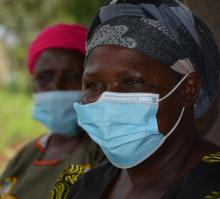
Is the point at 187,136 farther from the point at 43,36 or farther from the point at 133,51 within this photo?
the point at 43,36

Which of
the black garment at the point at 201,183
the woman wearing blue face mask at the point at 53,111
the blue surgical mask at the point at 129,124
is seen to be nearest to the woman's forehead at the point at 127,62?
the blue surgical mask at the point at 129,124

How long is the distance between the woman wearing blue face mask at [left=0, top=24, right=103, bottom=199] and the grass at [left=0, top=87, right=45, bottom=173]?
25.7 ft

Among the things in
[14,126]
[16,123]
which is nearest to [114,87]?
[14,126]

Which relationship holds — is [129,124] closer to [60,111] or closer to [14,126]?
[60,111]

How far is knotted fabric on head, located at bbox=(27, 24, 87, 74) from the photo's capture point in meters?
3.76

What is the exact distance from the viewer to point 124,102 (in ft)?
7.30

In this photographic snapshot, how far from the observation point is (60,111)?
12.1 feet

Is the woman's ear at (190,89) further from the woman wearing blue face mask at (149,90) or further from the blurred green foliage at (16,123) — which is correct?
the blurred green foliage at (16,123)

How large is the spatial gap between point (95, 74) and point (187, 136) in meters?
0.45

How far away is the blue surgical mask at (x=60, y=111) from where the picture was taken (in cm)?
366

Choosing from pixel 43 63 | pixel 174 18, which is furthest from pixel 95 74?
pixel 43 63

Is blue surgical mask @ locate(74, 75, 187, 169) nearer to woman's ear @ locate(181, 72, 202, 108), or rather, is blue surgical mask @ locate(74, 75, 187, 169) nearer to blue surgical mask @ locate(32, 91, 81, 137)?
woman's ear @ locate(181, 72, 202, 108)

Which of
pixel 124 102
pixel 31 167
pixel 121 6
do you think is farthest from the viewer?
pixel 31 167

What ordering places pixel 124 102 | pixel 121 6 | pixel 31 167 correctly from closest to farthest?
pixel 124 102 < pixel 121 6 < pixel 31 167
